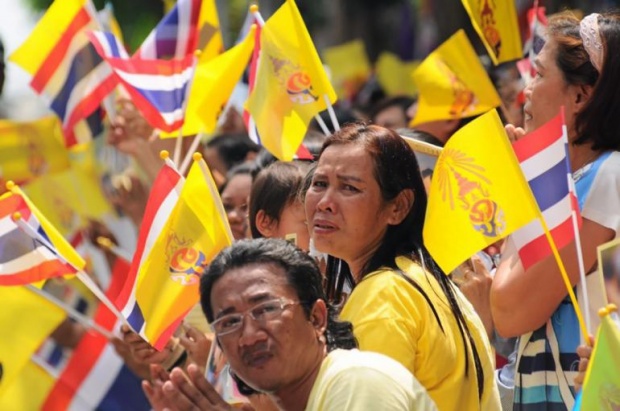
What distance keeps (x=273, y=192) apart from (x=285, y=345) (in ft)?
6.01

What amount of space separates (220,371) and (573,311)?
131cm

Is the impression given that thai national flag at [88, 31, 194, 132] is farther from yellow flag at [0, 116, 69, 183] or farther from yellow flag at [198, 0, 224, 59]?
yellow flag at [0, 116, 69, 183]

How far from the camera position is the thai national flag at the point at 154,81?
6.94 metres

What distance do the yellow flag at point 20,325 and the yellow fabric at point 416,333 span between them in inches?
68.5

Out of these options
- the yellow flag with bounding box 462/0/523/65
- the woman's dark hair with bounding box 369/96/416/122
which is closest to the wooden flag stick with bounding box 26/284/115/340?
the yellow flag with bounding box 462/0/523/65

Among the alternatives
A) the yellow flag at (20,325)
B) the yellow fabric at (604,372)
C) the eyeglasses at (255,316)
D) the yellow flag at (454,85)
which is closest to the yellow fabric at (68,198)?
the yellow flag at (454,85)

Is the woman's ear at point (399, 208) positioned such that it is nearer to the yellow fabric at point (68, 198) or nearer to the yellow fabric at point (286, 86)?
the yellow fabric at point (286, 86)

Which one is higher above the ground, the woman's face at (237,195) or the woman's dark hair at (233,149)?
the woman's face at (237,195)

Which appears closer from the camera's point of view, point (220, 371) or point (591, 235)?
point (591, 235)

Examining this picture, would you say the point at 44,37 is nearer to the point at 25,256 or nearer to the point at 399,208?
the point at 25,256

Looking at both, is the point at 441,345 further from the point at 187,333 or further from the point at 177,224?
the point at 187,333

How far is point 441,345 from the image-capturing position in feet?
13.6

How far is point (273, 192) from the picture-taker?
219 inches

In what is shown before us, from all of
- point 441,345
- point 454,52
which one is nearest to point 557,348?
point 441,345
